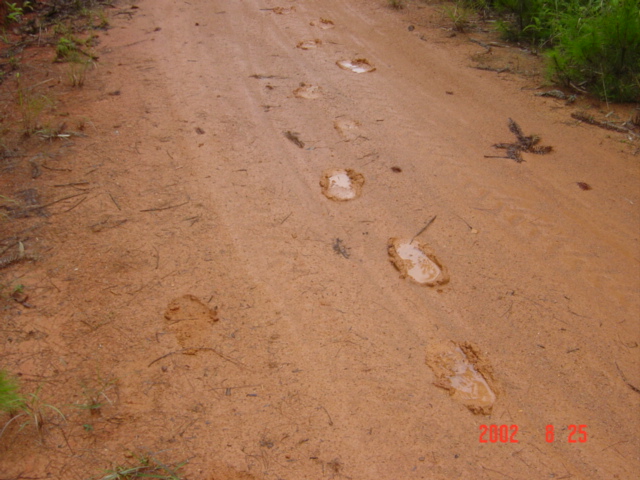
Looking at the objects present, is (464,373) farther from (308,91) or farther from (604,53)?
(604,53)

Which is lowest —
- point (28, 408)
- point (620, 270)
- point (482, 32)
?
point (28, 408)

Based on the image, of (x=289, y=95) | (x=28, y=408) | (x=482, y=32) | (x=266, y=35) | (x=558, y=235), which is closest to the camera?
(x=28, y=408)

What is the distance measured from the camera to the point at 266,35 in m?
5.07

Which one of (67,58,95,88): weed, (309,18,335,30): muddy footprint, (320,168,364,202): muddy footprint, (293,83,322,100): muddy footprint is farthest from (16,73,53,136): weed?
(309,18,335,30): muddy footprint

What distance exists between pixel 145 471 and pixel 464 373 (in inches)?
54.0

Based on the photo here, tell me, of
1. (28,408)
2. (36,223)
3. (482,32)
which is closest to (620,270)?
(28,408)

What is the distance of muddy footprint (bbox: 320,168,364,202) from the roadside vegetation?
100 inches

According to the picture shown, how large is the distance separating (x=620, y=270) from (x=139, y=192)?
9.42 feet

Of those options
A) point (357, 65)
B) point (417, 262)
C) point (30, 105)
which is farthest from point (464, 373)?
point (30, 105)

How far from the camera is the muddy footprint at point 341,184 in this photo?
3.08 metres

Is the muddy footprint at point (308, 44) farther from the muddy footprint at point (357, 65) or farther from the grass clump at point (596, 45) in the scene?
the grass clump at point (596, 45)

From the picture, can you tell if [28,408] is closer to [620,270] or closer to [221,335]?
[221,335]

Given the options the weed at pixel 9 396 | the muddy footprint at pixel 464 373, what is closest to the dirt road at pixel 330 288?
the muddy footprint at pixel 464 373

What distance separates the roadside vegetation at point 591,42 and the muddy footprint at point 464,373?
3177 millimetres
